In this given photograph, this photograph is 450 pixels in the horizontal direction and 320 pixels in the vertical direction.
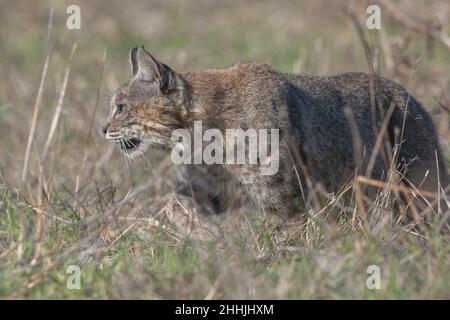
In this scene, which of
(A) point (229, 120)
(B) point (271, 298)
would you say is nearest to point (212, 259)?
(B) point (271, 298)

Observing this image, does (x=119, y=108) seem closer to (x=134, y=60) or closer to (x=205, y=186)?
(x=134, y=60)

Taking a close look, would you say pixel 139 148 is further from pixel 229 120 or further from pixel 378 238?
pixel 378 238

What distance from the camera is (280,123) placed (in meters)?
6.29

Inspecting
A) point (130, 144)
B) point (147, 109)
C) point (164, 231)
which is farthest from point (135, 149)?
point (164, 231)

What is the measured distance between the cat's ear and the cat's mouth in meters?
0.41

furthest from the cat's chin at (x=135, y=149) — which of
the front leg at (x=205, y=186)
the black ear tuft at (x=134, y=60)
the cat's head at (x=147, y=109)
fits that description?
the black ear tuft at (x=134, y=60)

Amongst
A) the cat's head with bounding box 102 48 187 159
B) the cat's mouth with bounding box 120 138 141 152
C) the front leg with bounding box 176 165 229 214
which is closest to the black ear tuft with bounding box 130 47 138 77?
the cat's head with bounding box 102 48 187 159

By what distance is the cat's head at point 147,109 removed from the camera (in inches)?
248

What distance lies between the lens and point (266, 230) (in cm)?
605

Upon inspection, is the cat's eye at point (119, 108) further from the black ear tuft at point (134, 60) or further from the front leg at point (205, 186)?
the front leg at point (205, 186)

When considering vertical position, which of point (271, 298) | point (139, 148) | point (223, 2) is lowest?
point (271, 298)

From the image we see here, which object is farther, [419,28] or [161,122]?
[419,28]

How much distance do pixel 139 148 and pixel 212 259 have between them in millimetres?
1637

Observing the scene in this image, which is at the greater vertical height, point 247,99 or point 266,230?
point 247,99
